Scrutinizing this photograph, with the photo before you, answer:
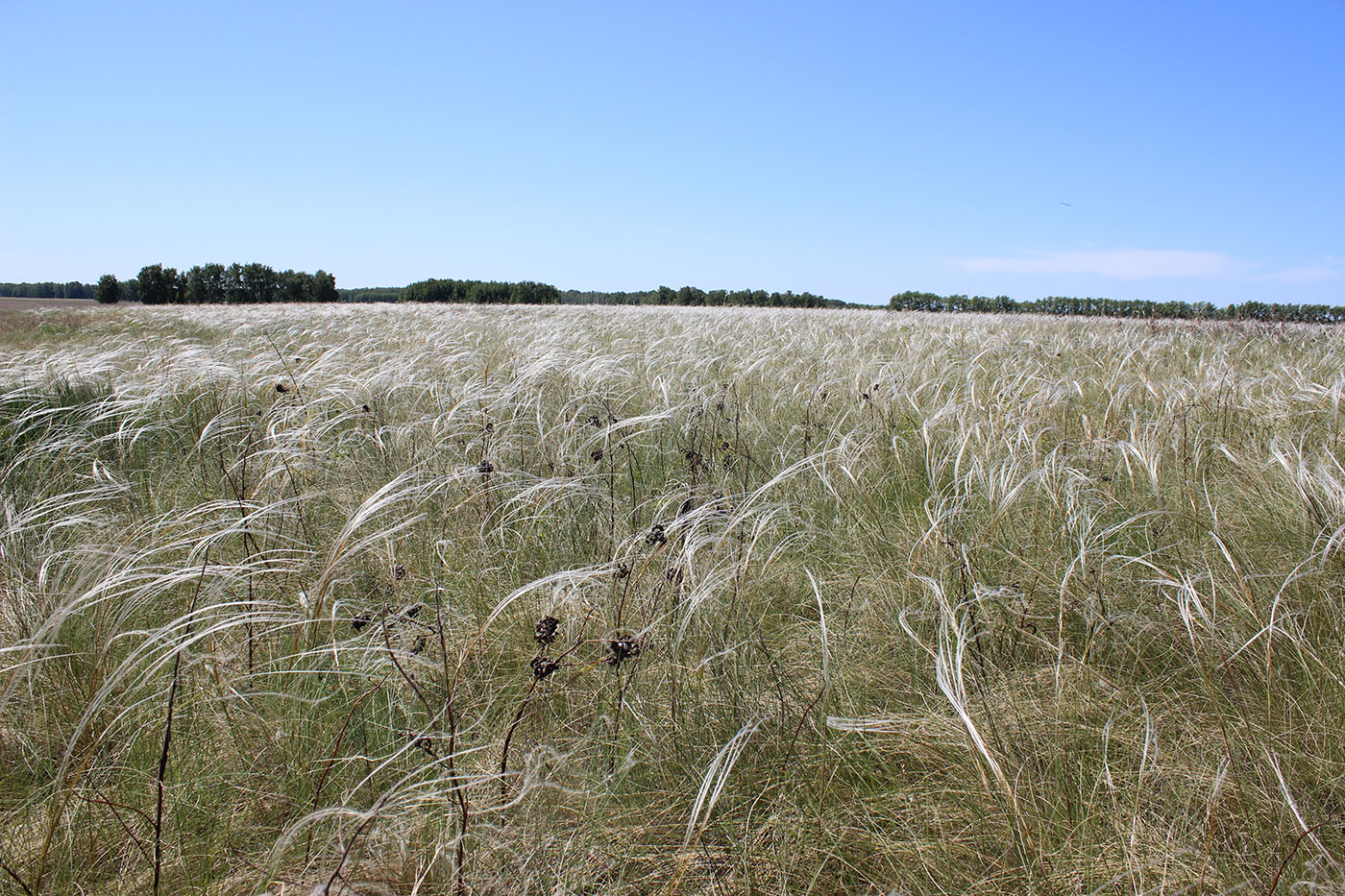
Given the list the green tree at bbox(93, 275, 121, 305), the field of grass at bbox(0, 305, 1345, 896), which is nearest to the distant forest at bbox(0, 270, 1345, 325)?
the green tree at bbox(93, 275, 121, 305)

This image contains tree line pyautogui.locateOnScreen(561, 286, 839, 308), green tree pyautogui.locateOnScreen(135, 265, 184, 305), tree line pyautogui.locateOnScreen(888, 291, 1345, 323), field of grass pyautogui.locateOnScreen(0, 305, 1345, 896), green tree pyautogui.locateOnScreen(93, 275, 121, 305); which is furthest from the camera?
green tree pyautogui.locateOnScreen(93, 275, 121, 305)

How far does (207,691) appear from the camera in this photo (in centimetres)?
141

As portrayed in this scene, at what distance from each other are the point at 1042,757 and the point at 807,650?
56 cm

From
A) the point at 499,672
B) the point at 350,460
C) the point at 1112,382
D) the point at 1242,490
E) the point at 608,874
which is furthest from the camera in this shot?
the point at 1112,382

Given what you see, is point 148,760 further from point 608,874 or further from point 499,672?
point 608,874

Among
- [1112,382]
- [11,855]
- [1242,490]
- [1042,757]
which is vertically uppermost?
[1112,382]

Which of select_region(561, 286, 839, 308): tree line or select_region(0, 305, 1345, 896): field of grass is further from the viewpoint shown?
select_region(561, 286, 839, 308): tree line

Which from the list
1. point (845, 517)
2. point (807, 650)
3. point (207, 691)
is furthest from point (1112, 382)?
point (207, 691)

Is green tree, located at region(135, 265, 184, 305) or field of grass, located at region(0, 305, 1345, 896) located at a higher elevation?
Result: green tree, located at region(135, 265, 184, 305)

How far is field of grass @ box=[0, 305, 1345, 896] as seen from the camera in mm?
1035

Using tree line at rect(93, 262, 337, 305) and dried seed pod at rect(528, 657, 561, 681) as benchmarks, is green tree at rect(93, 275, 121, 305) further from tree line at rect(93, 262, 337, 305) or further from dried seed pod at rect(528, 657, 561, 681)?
dried seed pod at rect(528, 657, 561, 681)

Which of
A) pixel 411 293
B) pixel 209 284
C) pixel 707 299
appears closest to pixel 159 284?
pixel 209 284

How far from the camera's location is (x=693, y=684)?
1418mm

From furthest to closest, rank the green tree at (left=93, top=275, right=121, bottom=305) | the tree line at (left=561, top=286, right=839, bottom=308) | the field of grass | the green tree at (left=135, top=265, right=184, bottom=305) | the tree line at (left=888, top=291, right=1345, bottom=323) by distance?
the green tree at (left=93, top=275, right=121, bottom=305), the green tree at (left=135, top=265, right=184, bottom=305), the tree line at (left=561, top=286, right=839, bottom=308), the tree line at (left=888, top=291, right=1345, bottom=323), the field of grass
